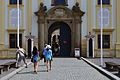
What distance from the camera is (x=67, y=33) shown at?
145 feet

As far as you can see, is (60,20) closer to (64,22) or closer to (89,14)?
(64,22)

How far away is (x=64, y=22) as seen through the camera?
43438mm

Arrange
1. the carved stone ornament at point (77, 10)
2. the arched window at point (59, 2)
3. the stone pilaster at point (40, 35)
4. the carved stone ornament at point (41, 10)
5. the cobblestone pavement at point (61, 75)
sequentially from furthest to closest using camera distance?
the arched window at point (59, 2) < the stone pilaster at point (40, 35) < the carved stone ornament at point (77, 10) < the carved stone ornament at point (41, 10) < the cobblestone pavement at point (61, 75)

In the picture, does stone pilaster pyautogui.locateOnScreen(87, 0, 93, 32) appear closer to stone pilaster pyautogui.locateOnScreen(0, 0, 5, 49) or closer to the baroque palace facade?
the baroque palace facade

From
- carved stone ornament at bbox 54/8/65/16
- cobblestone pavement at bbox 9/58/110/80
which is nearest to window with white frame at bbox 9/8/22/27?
carved stone ornament at bbox 54/8/65/16

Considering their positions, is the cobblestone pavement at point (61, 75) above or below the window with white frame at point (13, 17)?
below

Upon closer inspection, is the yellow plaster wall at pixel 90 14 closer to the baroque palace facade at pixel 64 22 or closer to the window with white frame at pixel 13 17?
the baroque palace facade at pixel 64 22

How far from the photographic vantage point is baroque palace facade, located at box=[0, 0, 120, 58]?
4234cm

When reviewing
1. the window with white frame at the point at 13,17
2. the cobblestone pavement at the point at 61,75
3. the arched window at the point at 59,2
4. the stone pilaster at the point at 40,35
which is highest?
the arched window at the point at 59,2

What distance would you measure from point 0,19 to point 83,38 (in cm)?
1017

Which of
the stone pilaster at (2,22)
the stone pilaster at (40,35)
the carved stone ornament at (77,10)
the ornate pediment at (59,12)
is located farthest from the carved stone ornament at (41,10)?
the stone pilaster at (2,22)

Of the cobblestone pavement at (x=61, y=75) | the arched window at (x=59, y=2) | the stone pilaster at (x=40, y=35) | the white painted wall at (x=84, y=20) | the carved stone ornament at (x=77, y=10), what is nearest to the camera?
the cobblestone pavement at (x=61, y=75)

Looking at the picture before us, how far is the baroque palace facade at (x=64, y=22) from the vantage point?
42.3 metres

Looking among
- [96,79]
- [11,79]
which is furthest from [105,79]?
[11,79]
